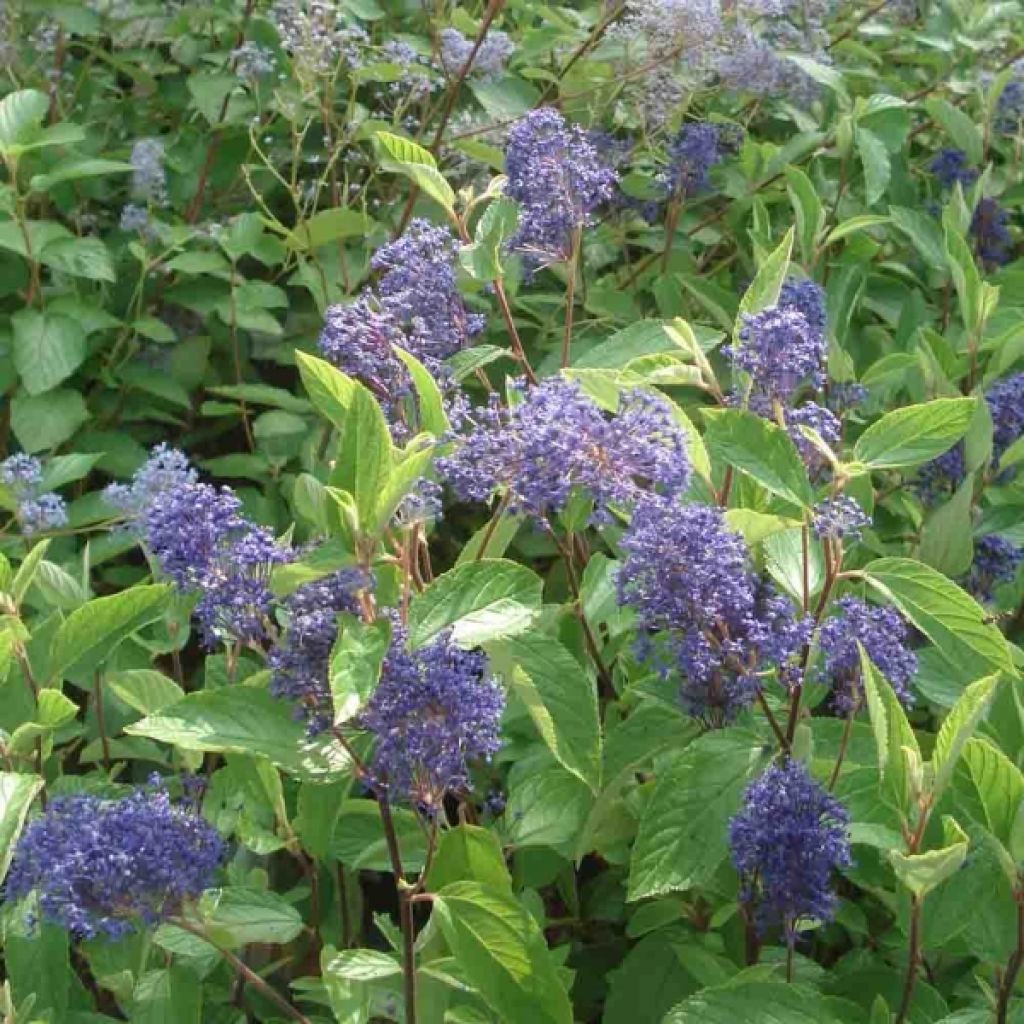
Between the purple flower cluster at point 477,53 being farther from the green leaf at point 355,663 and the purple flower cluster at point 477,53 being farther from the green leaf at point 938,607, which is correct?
the green leaf at point 355,663

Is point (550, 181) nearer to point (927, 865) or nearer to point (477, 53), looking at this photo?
point (927, 865)

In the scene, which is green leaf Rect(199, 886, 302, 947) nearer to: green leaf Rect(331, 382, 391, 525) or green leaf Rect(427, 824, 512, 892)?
green leaf Rect(427, 824, 512, 892)

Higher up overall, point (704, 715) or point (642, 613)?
point (642, 613)

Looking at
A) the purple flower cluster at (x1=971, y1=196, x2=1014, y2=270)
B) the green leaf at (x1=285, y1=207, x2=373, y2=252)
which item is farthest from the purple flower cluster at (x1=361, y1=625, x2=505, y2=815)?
the purple flower cluster at (x1=971, y1=196, x2=1014, y2=270)

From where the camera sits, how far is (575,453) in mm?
1271

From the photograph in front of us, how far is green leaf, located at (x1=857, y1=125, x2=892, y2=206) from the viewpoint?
238 centimetres

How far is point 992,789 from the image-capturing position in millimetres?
1275

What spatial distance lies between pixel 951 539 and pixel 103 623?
2.99ft

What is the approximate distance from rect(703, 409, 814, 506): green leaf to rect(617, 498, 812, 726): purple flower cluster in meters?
0.06

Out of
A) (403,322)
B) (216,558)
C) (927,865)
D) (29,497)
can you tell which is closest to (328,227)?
(29,497)

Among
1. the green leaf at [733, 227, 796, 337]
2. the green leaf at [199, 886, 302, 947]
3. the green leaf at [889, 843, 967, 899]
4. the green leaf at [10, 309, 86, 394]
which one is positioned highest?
the green leaf at [733, 227, 796, 337]

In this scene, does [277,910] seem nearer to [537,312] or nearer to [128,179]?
[537,312]

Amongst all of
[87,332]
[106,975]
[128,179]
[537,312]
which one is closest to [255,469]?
[87,332]

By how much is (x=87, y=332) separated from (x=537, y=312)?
0.74 m
